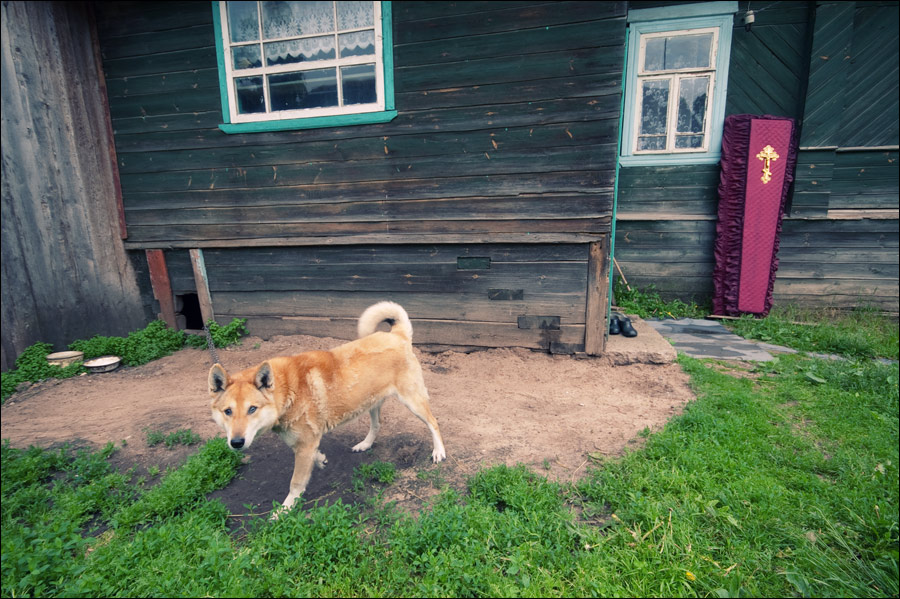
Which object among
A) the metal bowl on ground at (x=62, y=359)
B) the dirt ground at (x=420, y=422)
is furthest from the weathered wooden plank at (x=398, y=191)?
→ the metal bowl on ground at (x=62, y=359)

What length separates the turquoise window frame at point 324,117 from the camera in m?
4.81

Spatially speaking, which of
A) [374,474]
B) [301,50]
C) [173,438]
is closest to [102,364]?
[173,438]

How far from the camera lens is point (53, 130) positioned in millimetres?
5133

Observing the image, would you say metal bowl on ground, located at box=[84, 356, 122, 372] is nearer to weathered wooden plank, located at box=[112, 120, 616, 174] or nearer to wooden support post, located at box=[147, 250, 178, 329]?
wooden support post, located at box=[147, 250, 178, 329]

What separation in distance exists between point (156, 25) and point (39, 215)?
2.87 meters

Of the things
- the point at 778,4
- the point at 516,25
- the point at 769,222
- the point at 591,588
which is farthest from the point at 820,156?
the point at 591,588

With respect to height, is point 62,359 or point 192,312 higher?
point 192,312

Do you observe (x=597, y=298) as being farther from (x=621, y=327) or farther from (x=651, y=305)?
(x=651, y=305)

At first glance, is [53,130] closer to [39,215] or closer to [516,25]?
[39,215]

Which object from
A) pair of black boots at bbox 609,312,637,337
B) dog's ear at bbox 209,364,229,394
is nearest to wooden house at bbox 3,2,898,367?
pair of black boots at bbox 609,312,637,337

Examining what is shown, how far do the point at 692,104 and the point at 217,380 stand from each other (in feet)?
28.0

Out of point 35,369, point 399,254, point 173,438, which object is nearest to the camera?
point 173,438

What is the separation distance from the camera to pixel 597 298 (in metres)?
4.88

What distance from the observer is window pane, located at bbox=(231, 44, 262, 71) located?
17.1ft
